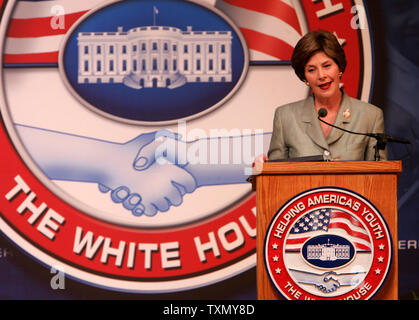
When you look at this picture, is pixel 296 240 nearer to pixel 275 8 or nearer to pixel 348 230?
pixel 348 230

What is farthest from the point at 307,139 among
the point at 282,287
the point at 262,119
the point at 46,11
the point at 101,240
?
the point at 46,11

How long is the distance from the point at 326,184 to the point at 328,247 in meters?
0.21

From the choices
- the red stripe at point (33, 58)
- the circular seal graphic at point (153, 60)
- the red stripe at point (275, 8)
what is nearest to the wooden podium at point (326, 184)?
the circular seal graphic at point (153, 60)

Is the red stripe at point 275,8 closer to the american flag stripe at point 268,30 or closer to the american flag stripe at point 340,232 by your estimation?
the american flag stripe at point 268,30

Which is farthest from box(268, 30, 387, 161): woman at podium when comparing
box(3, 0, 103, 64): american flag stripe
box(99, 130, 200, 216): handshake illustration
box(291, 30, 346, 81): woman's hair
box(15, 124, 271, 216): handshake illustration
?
box(3, 0, 103, 64): american flag stripe

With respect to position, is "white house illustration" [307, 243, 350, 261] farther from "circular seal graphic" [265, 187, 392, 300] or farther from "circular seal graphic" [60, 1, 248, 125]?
"circular seal graphic" [60, 1, 248, 125]

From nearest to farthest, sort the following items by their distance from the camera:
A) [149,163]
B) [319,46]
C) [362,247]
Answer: [362,247], [319,46], [149,163]

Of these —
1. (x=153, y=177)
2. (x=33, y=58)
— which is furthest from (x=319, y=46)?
(x=33, y=58)

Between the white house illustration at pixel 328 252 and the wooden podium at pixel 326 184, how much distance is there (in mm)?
152

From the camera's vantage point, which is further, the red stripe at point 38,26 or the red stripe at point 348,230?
the red stripe at point 38,26

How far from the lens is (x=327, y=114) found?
273 cm

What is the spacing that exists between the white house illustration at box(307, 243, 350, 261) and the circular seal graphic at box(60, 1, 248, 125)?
5.81ft

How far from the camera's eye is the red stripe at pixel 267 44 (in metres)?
3.80
